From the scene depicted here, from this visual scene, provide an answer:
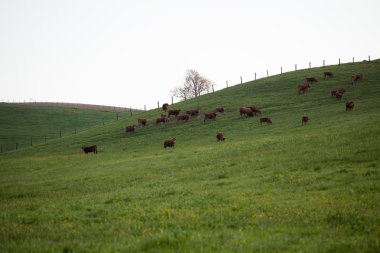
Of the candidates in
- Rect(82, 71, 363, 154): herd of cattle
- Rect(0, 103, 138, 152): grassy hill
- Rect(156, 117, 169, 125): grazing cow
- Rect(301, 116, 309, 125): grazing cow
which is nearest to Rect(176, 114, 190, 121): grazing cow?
Rect(82, 71, 363, 154): herd of cattle

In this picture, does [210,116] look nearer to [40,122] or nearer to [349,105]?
[349,105]

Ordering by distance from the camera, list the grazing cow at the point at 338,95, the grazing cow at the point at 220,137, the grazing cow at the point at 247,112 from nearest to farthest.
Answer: the grazing cow at the point at 220,137 → the grazing cow at the point at 338,95 → the grazing cow at the point at 247,112

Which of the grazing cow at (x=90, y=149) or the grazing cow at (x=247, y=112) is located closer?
the grazing cow at (x=90, y=149)

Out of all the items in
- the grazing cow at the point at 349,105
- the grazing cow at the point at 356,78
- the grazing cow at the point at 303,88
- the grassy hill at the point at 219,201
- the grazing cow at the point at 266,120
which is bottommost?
the grassy hill at the point at 219,201

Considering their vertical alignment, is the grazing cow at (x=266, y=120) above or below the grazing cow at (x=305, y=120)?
above

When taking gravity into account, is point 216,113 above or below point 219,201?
above

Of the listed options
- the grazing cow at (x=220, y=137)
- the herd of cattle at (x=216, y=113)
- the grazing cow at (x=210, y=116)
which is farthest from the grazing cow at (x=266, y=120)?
the grazing cow at (x=210, y=116)

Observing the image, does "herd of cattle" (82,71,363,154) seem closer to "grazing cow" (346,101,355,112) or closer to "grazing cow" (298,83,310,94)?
"grazing cow" (298,83,310,94)

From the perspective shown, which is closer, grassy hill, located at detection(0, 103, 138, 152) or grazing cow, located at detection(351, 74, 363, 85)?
grazing cow, located at detection(351, 74, 363, 85)

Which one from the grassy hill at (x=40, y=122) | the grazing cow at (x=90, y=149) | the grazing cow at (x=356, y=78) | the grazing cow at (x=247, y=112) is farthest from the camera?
the grassy hill at (x=40, y=122)

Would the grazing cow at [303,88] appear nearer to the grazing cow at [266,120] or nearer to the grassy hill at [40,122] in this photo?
the grazing cow at [266,120]

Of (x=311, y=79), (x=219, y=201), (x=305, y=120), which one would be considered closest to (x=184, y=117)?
(x=305, y=120)

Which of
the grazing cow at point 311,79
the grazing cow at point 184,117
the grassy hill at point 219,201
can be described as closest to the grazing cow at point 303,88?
the grazing cow at point 311,79

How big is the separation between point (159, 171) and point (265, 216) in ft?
41.9
